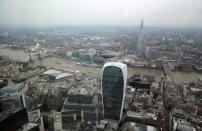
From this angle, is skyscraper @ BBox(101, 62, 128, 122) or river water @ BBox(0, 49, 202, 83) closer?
skyscraper @ BBox(101, 62, 128, 122)

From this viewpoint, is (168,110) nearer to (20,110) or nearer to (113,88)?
(113,88)

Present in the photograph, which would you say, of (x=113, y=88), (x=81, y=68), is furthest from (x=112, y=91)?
(x=81, y=68)

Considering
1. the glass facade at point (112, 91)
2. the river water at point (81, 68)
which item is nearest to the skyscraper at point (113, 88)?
the glass facade at point (112, 91)

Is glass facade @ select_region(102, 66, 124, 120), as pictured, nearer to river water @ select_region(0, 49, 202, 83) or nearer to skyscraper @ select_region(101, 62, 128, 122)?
skyscraper @ select_region(101, 62, 128, 122)

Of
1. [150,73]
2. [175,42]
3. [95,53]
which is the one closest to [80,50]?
[95,53]

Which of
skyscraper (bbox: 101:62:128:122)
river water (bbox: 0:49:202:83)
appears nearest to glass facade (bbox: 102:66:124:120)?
skyscraper (bbox: 101:62:128:122)
